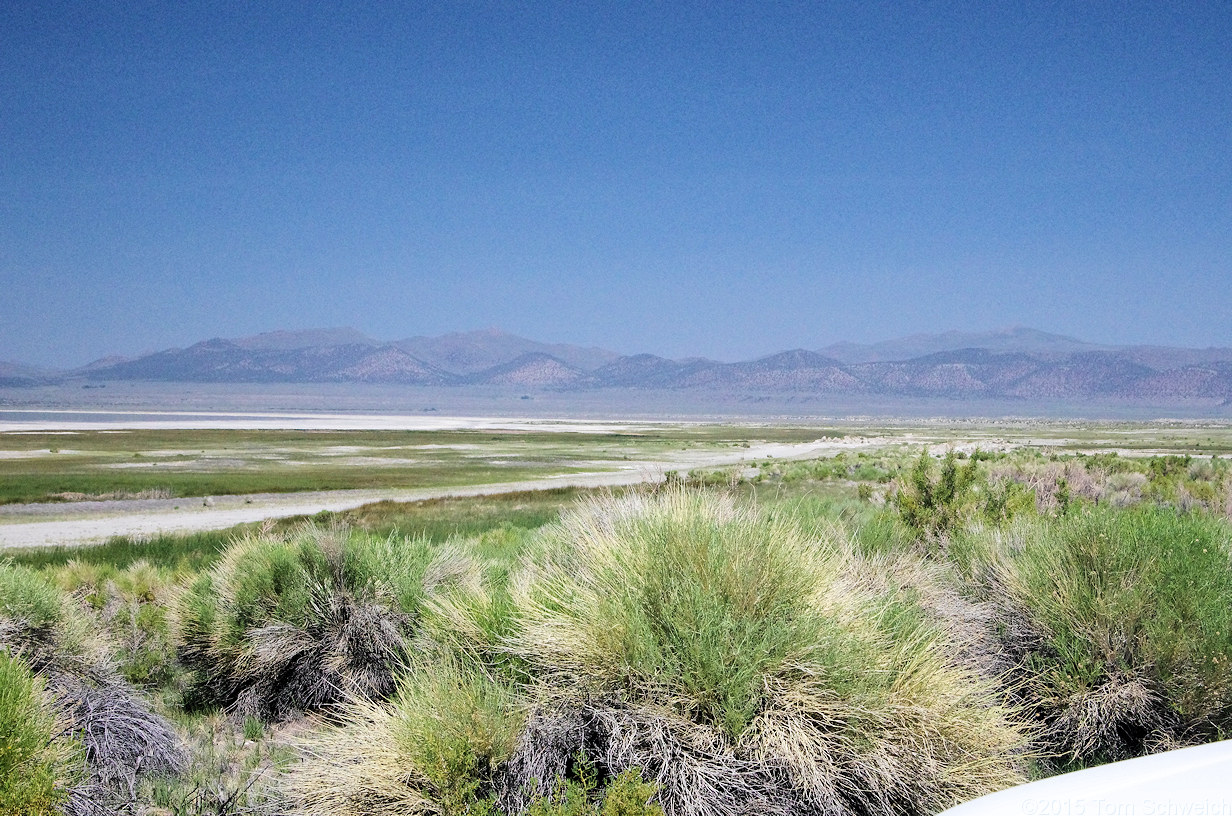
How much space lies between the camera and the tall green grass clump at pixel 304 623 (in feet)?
26.2

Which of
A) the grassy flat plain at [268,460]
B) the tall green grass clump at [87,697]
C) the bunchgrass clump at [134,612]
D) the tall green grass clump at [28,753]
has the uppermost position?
the tall green grass clump at [28,753]

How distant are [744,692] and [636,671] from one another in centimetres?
61

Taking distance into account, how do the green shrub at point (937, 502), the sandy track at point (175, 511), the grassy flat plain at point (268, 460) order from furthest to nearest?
the grassy flat plain at point (268, 460), the sandy track at point (175, 511), the green shrub at point (937, 502)

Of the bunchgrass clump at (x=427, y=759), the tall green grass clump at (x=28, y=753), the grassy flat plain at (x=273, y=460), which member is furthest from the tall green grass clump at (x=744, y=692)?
the grassy flat plain at (x=273, y=460)

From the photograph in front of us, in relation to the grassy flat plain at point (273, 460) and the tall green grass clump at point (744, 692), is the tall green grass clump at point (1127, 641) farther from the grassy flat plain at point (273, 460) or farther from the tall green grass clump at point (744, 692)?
the grassy flat plain at point (273, 460)

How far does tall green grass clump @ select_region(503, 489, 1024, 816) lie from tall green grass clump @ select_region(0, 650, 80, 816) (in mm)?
2316

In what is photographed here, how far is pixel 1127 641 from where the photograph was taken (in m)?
6.35

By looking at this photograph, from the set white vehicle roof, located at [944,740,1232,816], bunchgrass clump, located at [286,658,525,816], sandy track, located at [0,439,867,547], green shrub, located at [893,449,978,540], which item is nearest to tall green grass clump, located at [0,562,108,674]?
bunchgrass clump, located at [286,658,525,816]

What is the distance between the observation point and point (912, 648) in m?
5.07

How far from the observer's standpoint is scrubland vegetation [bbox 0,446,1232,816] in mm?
4527

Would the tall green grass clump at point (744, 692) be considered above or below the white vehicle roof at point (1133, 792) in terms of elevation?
below

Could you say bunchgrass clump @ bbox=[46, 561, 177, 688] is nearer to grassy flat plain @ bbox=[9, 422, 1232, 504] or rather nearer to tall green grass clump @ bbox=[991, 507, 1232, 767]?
tall green grass clump @ bbox=[991, 507, 1232, 767]

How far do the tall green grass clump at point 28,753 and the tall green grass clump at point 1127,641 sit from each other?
6072 mm

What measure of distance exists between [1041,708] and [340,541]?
651cm
